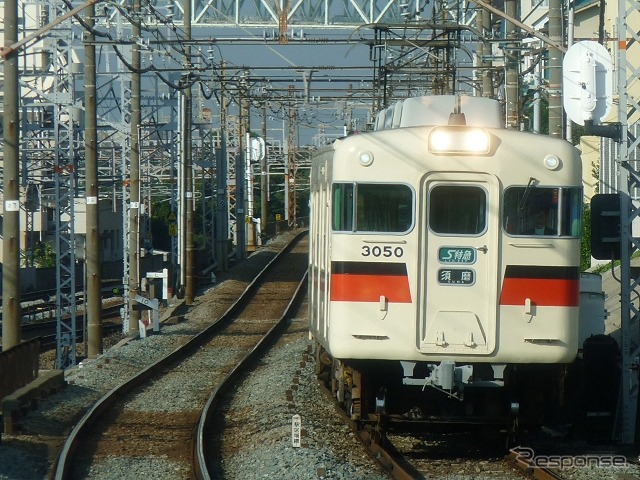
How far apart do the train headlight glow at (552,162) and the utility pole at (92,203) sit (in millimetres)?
11255

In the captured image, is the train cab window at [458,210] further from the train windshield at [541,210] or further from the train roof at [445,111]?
the train roof at [445,111]

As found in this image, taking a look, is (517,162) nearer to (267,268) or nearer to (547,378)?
(547,378)

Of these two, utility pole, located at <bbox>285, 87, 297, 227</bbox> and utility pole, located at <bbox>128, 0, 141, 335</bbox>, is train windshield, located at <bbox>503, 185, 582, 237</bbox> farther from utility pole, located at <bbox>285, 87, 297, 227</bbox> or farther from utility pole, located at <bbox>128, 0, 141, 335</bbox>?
utility pole, located at <bbox>285, 87, 297, 227</bbox>

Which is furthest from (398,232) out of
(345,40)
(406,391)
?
(345,40)

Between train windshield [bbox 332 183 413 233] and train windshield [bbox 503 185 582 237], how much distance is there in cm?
87

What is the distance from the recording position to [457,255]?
950cm

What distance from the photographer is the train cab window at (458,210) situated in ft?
31.3

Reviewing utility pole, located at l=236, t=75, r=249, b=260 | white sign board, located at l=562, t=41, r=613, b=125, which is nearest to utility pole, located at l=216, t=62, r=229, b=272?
utility pole, located at l=236, t=75, r=249, b=260

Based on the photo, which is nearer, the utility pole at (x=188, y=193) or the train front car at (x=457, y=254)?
the train front car at (x=457, y=254)

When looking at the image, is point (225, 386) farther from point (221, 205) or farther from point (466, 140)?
point (221, 205)

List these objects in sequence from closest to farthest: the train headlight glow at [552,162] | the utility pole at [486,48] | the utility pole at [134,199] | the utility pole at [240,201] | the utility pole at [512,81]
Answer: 1. the train headlight glow at [552,162]
2. the utility pole at [512,81]
3. the utility pole at [486,48]
4. the utility pole at [134,199]
5. the utility pole at [240,201]

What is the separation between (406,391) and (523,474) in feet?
4.37

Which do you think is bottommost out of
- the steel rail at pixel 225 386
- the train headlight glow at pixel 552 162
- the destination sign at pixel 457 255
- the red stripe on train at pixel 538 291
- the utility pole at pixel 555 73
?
the steel rail at pixel 225 386

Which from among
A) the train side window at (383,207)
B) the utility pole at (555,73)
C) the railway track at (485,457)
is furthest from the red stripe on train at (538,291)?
the utility pole at (555,73)
